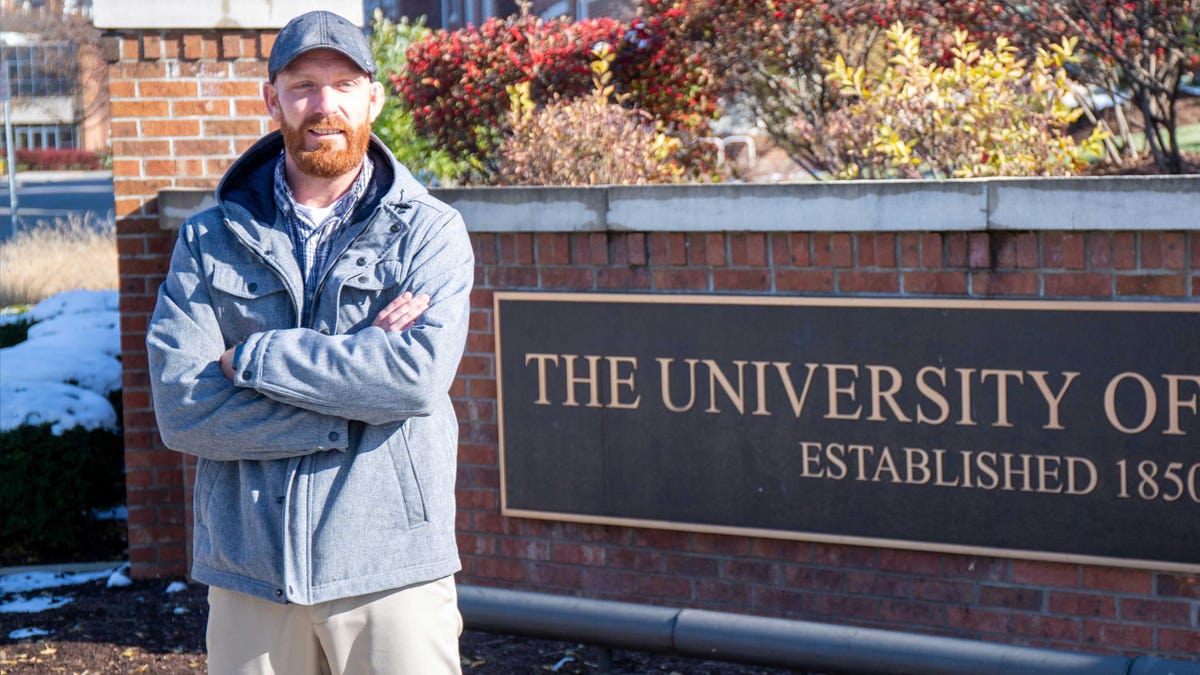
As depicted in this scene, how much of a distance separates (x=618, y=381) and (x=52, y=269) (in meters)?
9.98

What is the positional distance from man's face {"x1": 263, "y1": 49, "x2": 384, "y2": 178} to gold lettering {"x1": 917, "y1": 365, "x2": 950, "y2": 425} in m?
2.26

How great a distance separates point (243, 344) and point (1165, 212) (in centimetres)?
271

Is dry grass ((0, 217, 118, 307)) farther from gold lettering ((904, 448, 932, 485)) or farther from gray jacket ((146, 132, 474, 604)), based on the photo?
gray jacket ((146, 132, 474, 604))

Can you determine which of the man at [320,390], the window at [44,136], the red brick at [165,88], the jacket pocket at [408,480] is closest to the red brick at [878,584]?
the man at [320,390]

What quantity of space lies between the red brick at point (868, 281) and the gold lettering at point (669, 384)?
0.57 m

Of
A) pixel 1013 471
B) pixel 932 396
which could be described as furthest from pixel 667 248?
pixel 1013 471

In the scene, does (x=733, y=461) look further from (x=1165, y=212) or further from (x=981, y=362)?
(x=1165, y=212)

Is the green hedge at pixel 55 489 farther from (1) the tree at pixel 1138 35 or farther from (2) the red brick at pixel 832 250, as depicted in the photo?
(1) the tree at pixel 1138 35

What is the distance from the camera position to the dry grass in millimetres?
12898

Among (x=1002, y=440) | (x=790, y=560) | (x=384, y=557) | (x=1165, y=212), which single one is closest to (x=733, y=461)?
(x=790, y=560)

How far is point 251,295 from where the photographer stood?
110 inches

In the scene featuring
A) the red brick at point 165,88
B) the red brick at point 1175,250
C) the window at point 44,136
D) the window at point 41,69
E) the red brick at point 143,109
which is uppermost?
the window at point 41,69

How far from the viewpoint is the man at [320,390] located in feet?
8.75

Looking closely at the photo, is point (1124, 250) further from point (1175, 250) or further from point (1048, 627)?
point (1048, 627)
